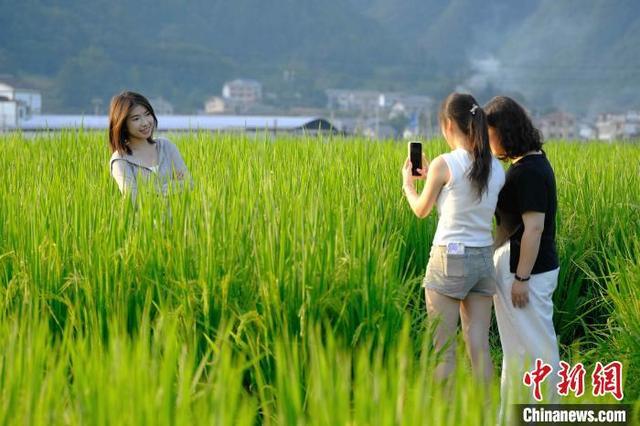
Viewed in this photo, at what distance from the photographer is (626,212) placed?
452cm

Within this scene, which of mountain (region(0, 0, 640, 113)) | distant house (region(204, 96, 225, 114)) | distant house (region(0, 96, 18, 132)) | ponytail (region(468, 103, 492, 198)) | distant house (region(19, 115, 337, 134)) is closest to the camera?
ponytail (region(468, 103, 492, 198))

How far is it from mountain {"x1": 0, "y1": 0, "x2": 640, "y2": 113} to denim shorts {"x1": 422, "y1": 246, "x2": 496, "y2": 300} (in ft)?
239

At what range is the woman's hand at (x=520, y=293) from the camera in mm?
3012

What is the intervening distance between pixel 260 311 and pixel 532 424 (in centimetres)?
99

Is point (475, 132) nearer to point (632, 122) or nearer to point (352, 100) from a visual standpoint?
point (632, 122)

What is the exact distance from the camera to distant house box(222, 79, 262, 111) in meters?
82.1

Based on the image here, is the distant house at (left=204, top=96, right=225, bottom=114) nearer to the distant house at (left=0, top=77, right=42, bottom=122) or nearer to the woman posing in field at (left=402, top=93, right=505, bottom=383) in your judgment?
the distant house at (left=0, top=77, right=42, bottom=122)

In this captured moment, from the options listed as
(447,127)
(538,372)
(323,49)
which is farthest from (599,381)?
(323,49)

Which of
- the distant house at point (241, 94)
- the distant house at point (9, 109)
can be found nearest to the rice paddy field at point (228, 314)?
the distant house at point (9, 109)

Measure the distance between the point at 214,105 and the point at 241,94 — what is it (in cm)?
335

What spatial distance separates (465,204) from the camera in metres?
2.92

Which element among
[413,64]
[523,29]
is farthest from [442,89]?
[523,29]

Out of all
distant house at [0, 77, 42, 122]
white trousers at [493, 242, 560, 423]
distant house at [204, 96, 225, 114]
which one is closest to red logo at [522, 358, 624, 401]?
white trousers at [493, 242, 560, 423]

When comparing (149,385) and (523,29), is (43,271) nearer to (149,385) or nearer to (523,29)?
(149,385)
